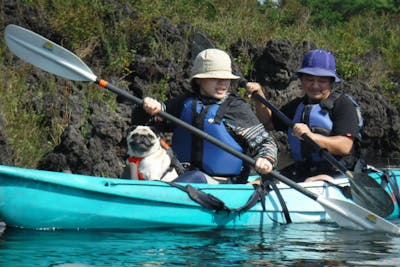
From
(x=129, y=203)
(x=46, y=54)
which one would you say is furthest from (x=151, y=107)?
(x=46, y=54)

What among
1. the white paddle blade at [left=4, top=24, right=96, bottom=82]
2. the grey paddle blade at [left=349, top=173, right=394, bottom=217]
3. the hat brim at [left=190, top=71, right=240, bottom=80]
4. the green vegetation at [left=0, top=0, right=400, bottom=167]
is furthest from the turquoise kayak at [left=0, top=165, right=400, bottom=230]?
the green vegetation at [left=0, top=0, right=400, bottom=167]

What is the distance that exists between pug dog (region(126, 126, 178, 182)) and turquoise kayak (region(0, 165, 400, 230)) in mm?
288

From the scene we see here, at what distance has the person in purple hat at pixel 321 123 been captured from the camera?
25.9 feet

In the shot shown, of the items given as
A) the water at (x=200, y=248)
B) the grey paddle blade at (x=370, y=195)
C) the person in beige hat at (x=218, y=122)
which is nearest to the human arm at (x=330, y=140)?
the grey paddle blade at (x=370, y=195)

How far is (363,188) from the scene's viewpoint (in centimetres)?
800

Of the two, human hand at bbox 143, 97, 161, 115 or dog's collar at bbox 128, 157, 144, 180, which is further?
dog's collar at bbox 128, 157, 144, 180

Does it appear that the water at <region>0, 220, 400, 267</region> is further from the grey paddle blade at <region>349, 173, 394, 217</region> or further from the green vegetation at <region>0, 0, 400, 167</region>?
the green vegetation at <region>0, 0, 400, 167</region>

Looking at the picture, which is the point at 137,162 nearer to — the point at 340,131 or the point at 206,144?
the point at 206,144

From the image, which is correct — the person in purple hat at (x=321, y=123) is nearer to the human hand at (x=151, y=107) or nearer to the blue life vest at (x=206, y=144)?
the blue life vest at (x=206, y=144)

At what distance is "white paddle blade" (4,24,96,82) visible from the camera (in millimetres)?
7797

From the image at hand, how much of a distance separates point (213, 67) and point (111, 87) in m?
0.77

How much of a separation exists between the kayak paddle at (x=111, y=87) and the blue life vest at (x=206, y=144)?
20 centimetres

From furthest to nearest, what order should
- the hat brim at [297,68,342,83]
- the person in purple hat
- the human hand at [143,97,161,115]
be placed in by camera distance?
1. the hat brim at [297,68,342,83]
2. the person in purple hat
3. the human hand at [143,97,161,115]

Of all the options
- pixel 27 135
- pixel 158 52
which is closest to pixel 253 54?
pixel 158 52
